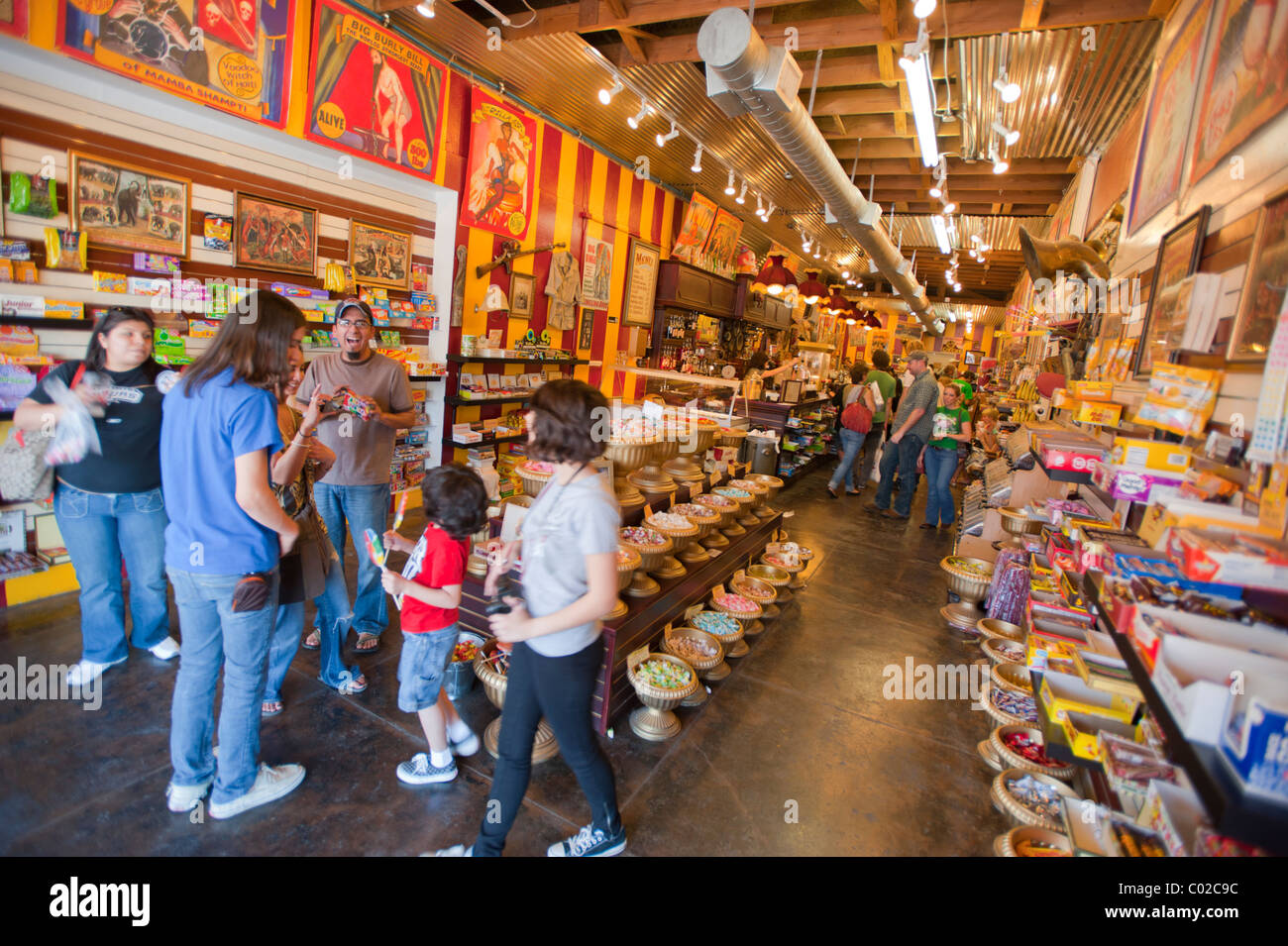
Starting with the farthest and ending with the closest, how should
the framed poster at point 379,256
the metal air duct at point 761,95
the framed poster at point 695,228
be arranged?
the framed poster at point 695,228 → the framed poster at point 379,256 → the metal air duct at point 761,95

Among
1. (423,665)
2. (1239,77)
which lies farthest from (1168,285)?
(423,665)

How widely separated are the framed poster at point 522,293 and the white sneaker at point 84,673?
4957 millimetres

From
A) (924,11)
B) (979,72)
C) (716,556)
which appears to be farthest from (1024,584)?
(979,72)

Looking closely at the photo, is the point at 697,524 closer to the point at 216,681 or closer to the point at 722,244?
the point at 216,681

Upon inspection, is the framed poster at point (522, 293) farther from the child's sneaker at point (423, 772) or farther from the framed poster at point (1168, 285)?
the framed poster at point (1168, 285)

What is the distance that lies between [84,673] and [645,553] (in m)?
2.83

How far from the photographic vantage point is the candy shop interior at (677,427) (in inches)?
76.4

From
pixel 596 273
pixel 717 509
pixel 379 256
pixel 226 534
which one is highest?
pixel 596 273

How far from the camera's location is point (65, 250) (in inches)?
141

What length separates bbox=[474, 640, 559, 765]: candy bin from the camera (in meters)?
2.93

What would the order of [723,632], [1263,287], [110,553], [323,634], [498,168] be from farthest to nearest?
1. [498,168]
2. [723,632]
3. [323,634]
4. [110,553]
5. [1263,287]

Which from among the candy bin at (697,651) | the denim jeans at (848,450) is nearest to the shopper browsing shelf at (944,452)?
the denim jeans at (848,450)

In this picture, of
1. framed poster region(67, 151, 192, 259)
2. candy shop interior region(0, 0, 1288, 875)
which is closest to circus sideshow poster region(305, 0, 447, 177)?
candy shop interior region(0, 0, 1288, 875)

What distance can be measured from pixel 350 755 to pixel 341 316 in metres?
2.11
